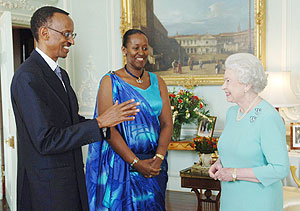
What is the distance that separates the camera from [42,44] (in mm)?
2156

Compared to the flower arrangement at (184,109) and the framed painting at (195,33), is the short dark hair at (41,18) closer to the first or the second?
the flower arrangement at (184,109)

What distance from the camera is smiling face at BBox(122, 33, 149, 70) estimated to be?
296cm

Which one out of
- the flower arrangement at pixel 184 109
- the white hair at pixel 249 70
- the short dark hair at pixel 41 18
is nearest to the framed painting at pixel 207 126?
the flower arrangement at pixel 184 109

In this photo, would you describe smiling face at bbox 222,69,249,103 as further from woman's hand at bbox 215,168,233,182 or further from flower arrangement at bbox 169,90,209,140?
flower arrangement at bbox 169,90,209,140

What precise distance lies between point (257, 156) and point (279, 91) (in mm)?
2362

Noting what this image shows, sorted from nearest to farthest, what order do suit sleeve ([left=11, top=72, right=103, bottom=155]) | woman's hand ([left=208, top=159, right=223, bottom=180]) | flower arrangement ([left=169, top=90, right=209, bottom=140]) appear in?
suit sleeve ([left=11, top=72, right=103, bottom=155])
woman's hand ([left=208, top=159, right=223, bottom=180])
flower arrangement ([left=169, top=90, right=209, bottom=140])

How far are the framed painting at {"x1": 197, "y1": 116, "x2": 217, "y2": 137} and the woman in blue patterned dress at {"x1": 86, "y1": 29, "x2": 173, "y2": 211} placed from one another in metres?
2.05

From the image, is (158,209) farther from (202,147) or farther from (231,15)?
(231,15)

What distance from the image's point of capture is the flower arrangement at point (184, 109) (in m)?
4.95

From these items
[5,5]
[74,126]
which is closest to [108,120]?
[74,126]

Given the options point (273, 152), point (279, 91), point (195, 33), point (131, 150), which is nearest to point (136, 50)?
point (131, 150)

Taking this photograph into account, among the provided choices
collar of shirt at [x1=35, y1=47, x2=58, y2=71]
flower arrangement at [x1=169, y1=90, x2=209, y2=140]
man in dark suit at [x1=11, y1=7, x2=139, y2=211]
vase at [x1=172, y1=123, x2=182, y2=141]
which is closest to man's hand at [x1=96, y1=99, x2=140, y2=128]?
man in dark suit at [x1=11, y1=7, x2=139, y2=211]

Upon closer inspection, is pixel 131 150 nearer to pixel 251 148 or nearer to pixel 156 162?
pixel 156 162

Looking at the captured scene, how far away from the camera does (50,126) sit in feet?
6.36
